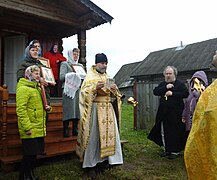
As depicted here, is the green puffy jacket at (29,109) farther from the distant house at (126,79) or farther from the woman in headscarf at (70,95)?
the distant house at (126,79)

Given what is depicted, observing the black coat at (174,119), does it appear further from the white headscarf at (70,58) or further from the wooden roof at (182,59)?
the wooden roof at (182,59)

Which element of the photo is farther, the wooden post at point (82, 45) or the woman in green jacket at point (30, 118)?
the wooden post at point (82, 45)

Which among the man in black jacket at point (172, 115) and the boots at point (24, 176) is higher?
the man in black jacket at point (172, 115)

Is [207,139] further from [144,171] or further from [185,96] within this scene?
[185,96]

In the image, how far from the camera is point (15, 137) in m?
4.71

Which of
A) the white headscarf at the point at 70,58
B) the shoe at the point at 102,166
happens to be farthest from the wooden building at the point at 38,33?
the white headscarf at the point at 70,58

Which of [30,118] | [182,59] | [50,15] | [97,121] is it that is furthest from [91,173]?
[182,59]

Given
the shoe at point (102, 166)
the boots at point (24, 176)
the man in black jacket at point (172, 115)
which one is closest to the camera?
the boots at point (24, 176)

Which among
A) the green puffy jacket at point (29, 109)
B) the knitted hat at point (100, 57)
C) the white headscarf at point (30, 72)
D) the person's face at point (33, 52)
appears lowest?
the green puffy jacket at point (29, 109)

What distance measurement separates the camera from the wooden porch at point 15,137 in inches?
168

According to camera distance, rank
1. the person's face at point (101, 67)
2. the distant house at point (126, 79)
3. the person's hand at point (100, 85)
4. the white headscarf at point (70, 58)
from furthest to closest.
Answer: the distant house at point (126, 79), the white headscarf at point (70, 58), the person's face at point (101, 67), the person's hand at point (100, 85)

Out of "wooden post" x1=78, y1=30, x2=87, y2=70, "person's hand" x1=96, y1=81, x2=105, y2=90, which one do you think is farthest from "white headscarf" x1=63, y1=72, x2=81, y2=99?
"wooden post" x1=78, y1=30, x2=87, y2=70

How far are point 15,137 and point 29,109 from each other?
51.9 inches

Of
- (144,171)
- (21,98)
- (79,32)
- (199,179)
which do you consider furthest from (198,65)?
(199,179)
